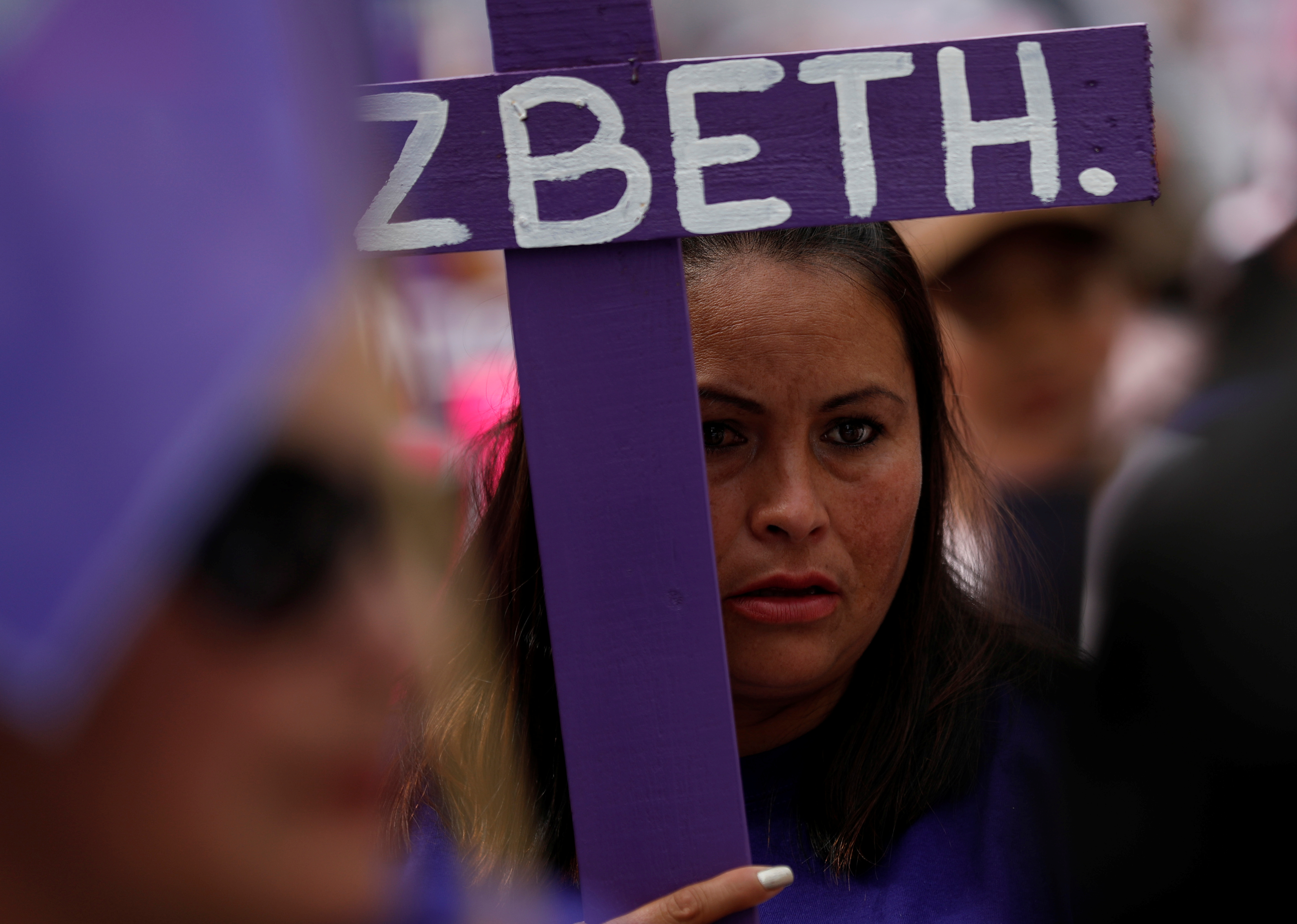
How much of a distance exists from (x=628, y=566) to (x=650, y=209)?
0.80 ft

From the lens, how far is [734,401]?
38.9 inches

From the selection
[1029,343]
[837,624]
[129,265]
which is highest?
[129,265]

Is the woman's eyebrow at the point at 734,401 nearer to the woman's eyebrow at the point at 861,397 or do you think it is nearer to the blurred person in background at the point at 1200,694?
the woman's eyebrow at the point at 861,397

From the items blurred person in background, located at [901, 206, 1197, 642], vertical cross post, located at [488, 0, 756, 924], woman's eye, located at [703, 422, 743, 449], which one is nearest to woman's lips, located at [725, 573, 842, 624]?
woman's eye, located at [703, 422, 743, 449]

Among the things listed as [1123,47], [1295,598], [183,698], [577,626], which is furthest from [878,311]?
[183,698]

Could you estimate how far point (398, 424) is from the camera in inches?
15.0

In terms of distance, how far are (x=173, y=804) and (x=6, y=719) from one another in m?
0.07

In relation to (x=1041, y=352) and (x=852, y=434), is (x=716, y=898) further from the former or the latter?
(x=1041, y=352)

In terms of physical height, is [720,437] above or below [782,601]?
above

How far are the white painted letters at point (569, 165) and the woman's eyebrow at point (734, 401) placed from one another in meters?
0.29

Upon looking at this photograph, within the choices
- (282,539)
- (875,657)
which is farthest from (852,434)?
(282,539)

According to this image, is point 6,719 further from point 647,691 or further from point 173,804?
point 647,691

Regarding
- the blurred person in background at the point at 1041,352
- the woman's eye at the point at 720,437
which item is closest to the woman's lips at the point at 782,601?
the woman's eye at the point at 720,437

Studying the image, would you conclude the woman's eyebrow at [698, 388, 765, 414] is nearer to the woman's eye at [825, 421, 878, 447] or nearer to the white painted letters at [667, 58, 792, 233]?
the woman's eye at [825, 421, 878, 447]
